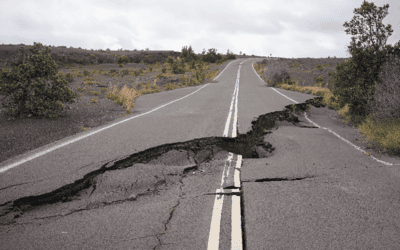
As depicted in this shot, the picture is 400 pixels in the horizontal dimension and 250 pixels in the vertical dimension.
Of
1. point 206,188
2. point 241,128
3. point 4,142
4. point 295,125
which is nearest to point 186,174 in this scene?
point 206,188

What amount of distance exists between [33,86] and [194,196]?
737 centimetres

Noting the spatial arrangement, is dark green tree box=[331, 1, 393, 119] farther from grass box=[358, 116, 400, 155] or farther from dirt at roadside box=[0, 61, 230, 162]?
dirt at roadside box=[0, 61, 230, 162]

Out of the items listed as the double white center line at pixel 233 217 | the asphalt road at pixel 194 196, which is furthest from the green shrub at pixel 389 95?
the double white center line at pixel 233 217

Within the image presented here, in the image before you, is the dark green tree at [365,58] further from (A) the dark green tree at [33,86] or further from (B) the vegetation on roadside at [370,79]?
(A) the dark green tree at [33,86]

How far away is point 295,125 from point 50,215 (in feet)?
24.5

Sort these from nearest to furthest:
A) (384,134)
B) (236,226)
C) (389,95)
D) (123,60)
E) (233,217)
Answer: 1. (236,226)
2. (233,217)
3. (384,134)
4. (389,95)
5. (123,60)

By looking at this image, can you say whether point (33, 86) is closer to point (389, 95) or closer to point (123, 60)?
point (389, 95)

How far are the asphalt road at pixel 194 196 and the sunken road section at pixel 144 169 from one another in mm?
18

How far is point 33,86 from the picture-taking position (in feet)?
26.1

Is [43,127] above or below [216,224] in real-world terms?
above

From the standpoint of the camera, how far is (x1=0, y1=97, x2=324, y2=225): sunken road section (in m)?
3.32

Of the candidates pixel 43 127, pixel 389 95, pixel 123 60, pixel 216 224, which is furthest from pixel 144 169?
pixel 123 60

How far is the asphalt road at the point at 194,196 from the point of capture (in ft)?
8.69

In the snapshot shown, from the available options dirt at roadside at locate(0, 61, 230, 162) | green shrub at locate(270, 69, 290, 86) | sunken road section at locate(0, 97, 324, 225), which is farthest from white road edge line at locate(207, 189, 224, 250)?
green shrub at locate(270, 69, 290, 86)
